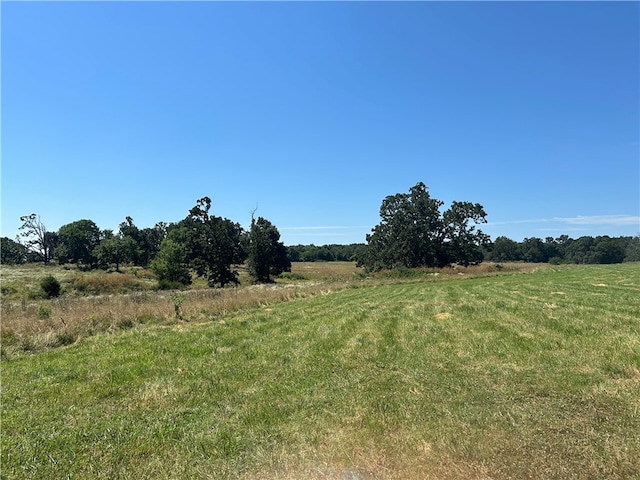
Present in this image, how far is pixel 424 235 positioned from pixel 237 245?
34499 mm

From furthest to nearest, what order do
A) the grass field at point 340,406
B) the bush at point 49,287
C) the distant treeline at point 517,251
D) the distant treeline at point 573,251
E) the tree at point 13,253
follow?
the distant treeline at point 573,251
the distant treeline at point 517,251
the tree at point 13,253
the bush at point 49,287
the grass field at point 340,406

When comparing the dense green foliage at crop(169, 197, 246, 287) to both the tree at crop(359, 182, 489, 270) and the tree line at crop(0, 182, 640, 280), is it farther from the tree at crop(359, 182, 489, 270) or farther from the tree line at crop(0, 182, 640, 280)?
the tree at crop(359, 182, 489, 270)

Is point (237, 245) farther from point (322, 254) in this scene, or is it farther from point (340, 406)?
point (322, 254)

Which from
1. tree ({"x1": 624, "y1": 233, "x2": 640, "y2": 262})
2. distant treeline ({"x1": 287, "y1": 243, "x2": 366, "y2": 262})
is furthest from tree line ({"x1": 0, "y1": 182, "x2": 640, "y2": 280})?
distant treeline ({"x1": 287, "y1": 243, "x2": 366, "y2": 262})

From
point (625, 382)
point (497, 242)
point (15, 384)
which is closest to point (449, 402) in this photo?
point (625, 382)

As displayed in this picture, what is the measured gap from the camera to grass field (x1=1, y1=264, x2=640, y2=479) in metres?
3.68

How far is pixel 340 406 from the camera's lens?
5.10 metres

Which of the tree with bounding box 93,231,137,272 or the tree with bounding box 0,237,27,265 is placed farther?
the tree with bounding box 0,237,27,265

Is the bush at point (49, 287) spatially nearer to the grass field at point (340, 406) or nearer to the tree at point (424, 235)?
the grass field at point (340, 406)

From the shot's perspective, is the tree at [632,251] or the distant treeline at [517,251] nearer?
the distant treeline at [517,251]

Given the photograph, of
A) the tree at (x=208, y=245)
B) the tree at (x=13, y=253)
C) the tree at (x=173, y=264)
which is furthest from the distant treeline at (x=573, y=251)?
the tree at (x=13, y=253)

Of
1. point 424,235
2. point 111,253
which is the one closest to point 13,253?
point 111,253

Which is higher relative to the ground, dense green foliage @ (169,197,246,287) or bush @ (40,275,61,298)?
dense green foliage @ (169,197,246,287)

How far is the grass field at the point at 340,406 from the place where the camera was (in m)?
3.68
